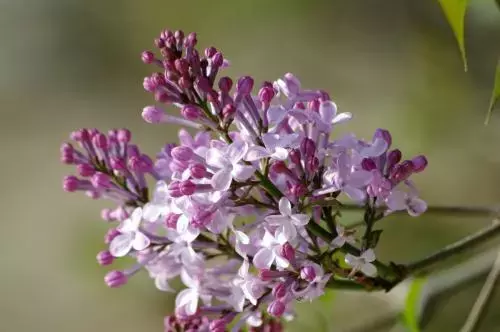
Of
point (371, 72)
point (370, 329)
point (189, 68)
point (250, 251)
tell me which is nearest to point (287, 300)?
point (250, 251)

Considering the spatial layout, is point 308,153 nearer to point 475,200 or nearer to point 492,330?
point 492,330

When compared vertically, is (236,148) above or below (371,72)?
above

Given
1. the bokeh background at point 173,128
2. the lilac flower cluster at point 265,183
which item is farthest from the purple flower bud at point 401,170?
the bokeh background at point 173,128

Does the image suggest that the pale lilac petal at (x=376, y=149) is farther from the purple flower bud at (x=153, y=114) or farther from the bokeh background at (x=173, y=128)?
the bokeh background at (x=173, y=128)

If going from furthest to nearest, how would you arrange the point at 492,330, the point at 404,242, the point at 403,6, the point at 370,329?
1. the point at 403,6
2. the point at 404,242
3. the point at 492,330
4. the point at 370,329

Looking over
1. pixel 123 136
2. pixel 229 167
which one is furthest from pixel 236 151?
pixel 123 136

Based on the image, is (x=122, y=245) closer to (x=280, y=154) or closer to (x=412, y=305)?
(x=280, y=154)
